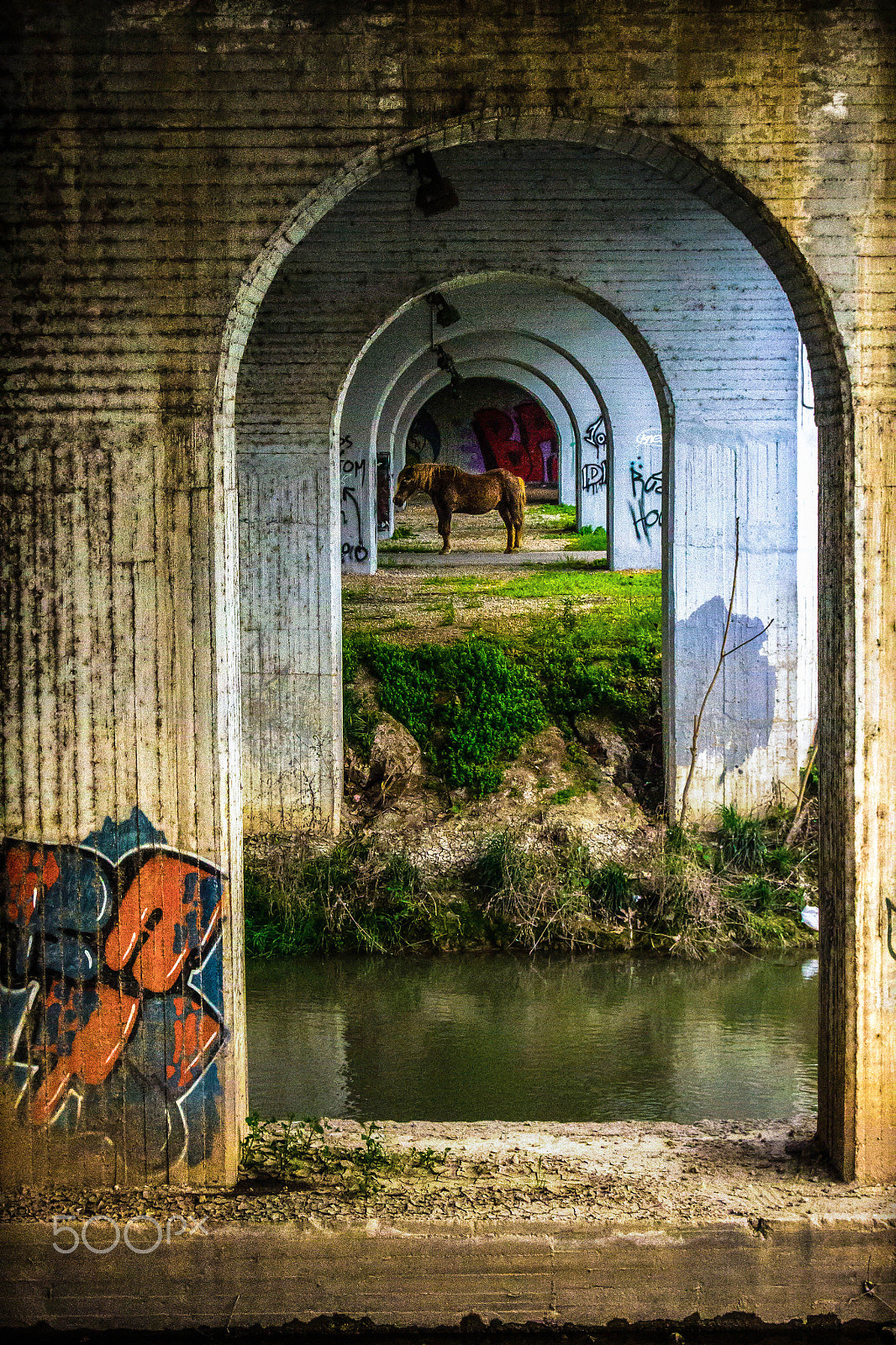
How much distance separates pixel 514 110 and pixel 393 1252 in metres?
4.75

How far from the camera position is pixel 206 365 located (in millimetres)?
5246

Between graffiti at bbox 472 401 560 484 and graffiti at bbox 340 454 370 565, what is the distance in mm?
20828

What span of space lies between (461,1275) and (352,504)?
12.3 metres

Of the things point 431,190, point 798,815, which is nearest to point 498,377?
point 431,190

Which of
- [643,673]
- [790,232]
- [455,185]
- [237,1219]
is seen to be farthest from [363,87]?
[643,673]

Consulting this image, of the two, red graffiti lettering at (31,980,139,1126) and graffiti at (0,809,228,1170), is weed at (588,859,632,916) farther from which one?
red graffiti lettering at (31,980,139,1126)

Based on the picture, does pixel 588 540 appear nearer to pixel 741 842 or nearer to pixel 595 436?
pixel 595 436

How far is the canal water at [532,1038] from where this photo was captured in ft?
23.5

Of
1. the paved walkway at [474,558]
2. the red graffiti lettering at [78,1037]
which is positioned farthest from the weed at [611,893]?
the paved walkway at [474,558]

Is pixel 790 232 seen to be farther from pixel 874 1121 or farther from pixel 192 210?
pixel 874 1121

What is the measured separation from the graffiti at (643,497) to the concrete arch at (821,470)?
11.1m

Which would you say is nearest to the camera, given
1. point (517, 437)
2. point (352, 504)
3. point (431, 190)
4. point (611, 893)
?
point (431, 190)

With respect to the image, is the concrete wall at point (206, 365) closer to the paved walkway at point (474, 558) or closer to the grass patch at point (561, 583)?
the grass patch at point (561, 583)

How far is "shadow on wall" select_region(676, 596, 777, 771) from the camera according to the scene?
11.2m
